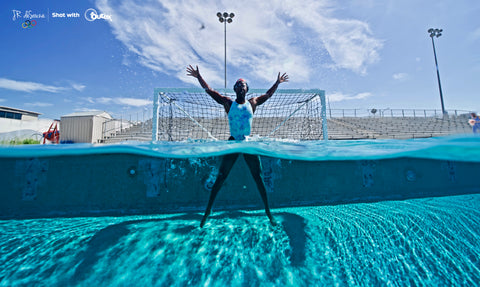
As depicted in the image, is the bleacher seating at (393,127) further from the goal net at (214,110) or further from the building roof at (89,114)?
the goal net at (214,110)

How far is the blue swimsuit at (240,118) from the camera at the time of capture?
366 cm

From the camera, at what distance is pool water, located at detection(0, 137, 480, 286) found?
2.35 meters

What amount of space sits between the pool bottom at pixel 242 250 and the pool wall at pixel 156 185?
283 millimetres

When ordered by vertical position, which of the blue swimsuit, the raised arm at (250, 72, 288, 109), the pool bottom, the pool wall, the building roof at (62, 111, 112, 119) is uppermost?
the building roof at (62, 111, 112, 119)

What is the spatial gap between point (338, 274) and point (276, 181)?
6.64 feet

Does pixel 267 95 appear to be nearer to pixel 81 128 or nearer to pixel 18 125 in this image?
pixel 81 128

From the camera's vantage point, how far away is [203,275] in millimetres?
2355

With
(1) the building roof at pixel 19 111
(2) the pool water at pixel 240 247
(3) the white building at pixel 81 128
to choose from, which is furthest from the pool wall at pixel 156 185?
(1) the building roof at pixel 19 111

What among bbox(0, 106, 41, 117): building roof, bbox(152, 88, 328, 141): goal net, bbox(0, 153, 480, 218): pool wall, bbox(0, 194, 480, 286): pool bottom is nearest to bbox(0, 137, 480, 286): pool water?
bbox(0, 194, 480, 286): pool bottom

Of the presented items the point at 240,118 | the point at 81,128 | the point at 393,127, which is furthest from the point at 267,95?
the point at 393,127

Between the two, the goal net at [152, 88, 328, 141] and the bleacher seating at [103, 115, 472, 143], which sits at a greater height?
the bleacher seating at [103, 115, 472, 143]

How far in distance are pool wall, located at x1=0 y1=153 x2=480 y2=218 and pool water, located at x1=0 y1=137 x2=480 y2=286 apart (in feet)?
0.64

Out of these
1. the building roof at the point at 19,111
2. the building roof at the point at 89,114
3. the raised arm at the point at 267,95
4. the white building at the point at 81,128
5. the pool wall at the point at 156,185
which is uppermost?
the building roof at the point at 19,111

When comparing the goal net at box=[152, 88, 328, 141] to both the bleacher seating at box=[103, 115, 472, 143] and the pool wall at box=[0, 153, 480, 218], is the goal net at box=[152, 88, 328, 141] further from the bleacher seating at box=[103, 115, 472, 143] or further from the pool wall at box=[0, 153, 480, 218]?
the bleacher seating at box=[103, 115, 472, 143]
